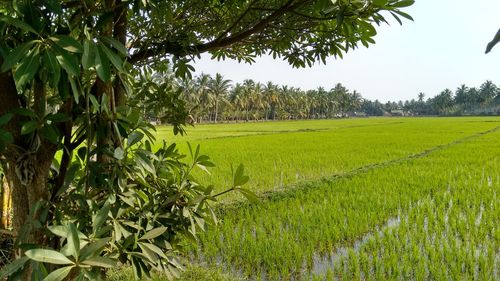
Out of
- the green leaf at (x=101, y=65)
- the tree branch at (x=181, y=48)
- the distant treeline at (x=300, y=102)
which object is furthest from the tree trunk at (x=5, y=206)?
the distant treeline at (x=300, y=102)

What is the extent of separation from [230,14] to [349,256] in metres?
3.20

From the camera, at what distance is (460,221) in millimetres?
5438

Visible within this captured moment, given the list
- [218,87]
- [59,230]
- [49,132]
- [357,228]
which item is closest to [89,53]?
[49,132]

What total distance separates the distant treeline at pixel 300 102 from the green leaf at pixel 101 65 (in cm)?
2338

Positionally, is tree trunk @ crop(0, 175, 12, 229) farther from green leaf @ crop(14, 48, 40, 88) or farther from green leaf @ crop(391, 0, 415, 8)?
green leaf @ crop(391, 0, 415, 8)

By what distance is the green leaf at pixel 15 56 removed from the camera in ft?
2.36

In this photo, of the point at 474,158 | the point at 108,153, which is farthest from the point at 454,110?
the point at 108,153

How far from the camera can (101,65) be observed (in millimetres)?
851

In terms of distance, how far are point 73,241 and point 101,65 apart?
1.43 feet

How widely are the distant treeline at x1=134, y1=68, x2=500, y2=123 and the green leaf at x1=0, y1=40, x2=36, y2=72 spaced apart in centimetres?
2348

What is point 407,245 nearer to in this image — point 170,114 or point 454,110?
point 170,114

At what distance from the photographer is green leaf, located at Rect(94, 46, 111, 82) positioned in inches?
33.1

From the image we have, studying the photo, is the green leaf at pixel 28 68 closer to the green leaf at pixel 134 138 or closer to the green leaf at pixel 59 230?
the green leaf at pixel 59 230

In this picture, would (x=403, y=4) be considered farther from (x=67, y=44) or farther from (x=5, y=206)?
(x=5, y=206)
